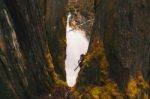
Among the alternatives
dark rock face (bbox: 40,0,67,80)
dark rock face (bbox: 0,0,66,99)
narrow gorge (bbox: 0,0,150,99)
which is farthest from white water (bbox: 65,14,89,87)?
narrow gorge (bbox: 0,0,150,99)

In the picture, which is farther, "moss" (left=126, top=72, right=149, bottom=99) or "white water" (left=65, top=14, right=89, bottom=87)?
"white water" (left=65, top=14, right=89, bottom=87)

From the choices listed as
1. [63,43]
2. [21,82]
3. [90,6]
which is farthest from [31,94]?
[90,6]

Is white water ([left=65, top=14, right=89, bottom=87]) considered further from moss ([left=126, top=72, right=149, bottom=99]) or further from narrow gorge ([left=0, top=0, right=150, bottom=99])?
moss ([left=126, top=72, right=149, bottom=99])

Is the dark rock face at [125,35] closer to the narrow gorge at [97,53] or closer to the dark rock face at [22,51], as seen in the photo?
the narrow gorge at [97,53]

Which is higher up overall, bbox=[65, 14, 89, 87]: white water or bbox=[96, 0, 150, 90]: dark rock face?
bbox=[96, 0, 150, 90]: dark rock face

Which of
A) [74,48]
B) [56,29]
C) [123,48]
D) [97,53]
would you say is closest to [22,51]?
[97,53]

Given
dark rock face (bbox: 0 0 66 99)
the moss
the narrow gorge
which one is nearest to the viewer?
dark rock face (bbox: 0 0 66 99)

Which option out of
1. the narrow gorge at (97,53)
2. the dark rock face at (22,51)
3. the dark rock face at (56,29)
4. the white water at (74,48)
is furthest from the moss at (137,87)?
the white water at (74,48)

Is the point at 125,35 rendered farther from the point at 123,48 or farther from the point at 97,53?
the point at 97,53
